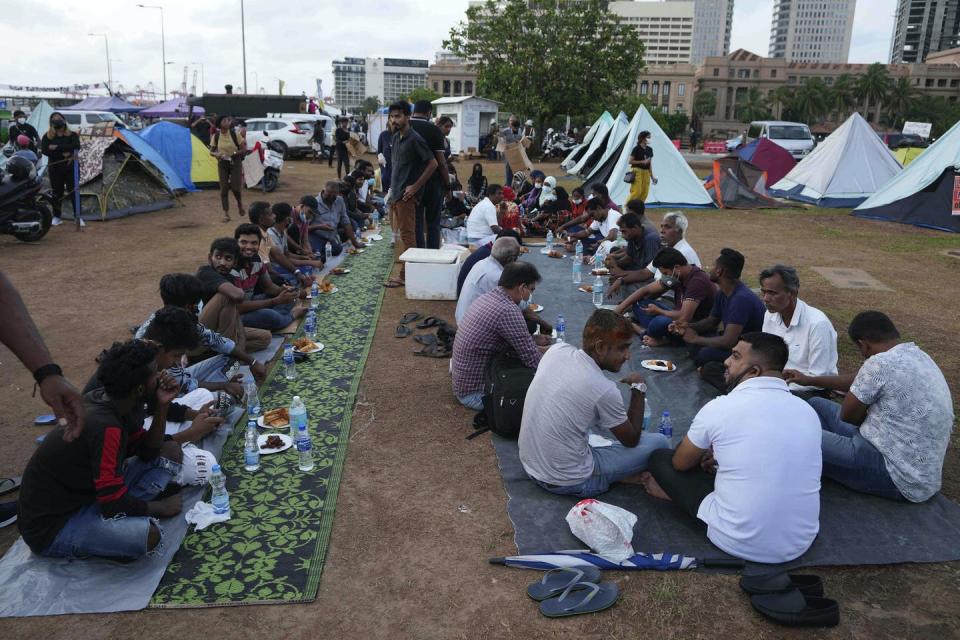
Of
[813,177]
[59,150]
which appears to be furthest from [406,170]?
[813,177]

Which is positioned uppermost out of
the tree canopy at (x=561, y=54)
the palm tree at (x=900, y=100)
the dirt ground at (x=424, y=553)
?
the palm tree at (x=900, y=100)

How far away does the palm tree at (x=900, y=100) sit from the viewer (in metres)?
75.1

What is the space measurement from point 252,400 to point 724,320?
415 cm

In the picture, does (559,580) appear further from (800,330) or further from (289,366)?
(289,366)

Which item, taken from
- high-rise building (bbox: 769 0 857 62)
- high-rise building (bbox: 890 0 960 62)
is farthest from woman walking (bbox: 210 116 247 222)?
high-rise building (bbox: 769 0 857 62)

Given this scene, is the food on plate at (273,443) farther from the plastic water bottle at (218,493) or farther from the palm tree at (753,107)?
the palm tree at (753,107)

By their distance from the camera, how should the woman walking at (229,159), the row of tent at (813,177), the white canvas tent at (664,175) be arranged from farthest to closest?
the white canvas tent at (664,175) → the row of tent at (813,177) → the woman walking at (229,159)

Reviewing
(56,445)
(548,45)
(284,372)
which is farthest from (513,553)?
(548,45)

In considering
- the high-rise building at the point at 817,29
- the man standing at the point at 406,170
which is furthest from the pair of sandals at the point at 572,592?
the high-rise building at the point at 817,29

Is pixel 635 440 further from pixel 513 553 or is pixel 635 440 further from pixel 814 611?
pixel 814 611

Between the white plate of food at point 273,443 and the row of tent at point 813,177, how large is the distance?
42.9 ft

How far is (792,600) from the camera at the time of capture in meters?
3.17

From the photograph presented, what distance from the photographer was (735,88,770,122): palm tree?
88250 millimetres

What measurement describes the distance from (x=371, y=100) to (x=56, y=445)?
13665cm
